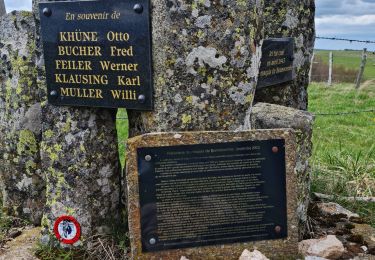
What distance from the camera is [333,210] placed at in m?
4.98

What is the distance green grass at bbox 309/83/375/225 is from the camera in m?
5.89

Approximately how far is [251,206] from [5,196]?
2.41m

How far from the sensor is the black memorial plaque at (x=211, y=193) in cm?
347

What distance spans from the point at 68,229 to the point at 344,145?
236 inches

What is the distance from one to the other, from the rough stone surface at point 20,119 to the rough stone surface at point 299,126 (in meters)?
1.95

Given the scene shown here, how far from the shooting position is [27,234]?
4453mm

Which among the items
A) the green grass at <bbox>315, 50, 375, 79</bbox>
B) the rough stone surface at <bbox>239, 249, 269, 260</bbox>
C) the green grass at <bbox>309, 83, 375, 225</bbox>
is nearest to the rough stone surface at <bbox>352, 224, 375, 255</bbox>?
the green grass at <bbox>309, 83, 375, 225</bbox>

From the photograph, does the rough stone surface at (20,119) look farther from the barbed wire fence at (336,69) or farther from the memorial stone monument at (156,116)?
the barbed wire fence at (336,69)

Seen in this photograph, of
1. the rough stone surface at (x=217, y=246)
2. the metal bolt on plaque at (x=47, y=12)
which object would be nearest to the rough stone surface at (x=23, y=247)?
the rough stone surface at (x=217, y=246)

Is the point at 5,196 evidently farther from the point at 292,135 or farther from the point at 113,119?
the point at 292,135

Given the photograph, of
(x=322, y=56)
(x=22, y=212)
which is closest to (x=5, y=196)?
(x=22, y=212)

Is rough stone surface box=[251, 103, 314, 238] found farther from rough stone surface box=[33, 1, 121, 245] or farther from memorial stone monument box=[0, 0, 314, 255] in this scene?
rough stone surface box=[33, 1, 121, 245]

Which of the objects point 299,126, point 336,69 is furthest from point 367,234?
point 336,69

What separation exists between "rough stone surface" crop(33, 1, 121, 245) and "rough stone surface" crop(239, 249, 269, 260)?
117 cm
